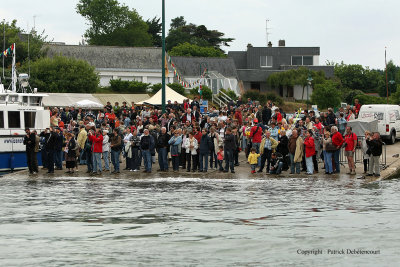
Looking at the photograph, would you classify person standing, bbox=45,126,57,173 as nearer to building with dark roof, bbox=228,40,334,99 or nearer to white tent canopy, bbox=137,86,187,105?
white tent canopy, bbox=137,86,187,105

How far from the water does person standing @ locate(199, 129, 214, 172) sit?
2.78 m

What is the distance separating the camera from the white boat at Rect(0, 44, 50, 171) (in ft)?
102

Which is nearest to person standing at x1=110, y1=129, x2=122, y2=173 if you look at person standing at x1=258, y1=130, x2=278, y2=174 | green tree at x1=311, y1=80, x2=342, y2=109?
person standing at x1=258, y1=130, x2=278, y2=174

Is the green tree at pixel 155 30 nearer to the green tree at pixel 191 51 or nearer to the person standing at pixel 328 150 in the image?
the green tree at pixel 191 51

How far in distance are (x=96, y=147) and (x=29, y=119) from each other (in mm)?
3916

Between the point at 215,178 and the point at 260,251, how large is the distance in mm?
12990

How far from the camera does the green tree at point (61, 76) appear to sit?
203ft

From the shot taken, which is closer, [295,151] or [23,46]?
[295,151]

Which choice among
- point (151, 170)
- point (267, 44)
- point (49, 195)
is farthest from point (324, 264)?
point (267, 44)

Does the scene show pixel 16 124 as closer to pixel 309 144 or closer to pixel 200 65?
pixel 309 144

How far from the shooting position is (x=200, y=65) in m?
81.6

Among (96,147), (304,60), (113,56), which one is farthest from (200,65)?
(96,147)

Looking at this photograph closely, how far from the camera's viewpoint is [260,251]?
50.2 feet

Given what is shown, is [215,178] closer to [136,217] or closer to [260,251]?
[136,217]
